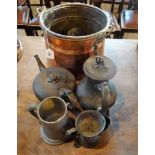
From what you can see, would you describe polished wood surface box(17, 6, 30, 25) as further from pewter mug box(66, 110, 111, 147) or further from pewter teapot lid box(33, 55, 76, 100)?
pewter mug box(66, 110, 111, 147)

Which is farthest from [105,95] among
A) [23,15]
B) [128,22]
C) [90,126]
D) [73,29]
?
[23,15]

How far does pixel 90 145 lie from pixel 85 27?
0.53 m

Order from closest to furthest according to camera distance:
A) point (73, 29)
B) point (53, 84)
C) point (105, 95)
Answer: point (105, 95)
point (53, 84)
point (73, 29)

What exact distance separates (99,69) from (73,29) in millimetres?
328

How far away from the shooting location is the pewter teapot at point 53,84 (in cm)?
83

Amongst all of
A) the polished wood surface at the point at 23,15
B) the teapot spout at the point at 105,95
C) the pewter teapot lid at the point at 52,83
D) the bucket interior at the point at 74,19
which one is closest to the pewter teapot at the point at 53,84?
the pewter teapot lid at the point at 52,83

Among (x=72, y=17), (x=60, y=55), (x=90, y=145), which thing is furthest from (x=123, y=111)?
(x=72, y=17)

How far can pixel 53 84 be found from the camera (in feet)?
2.79

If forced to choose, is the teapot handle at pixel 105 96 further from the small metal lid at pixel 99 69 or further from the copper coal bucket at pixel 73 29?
the copper coal bucket at pixel 73 29

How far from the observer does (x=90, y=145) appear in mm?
808

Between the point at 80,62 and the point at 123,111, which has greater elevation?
the point at 80,62

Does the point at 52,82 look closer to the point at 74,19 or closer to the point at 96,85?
the point at 96,85
